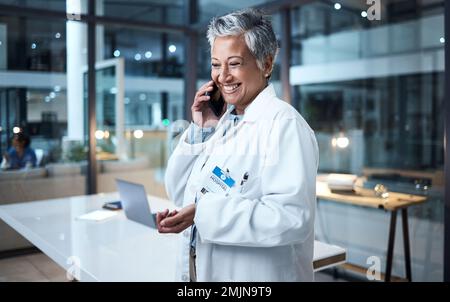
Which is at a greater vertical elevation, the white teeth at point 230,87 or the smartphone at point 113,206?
the white teeth at point 230,87

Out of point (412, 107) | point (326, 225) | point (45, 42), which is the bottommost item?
point (326, 225)

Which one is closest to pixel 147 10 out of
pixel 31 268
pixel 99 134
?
pixel 99 134

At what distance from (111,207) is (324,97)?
218cm

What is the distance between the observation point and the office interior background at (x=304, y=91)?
2.96 meters

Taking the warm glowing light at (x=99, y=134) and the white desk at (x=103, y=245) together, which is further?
the warm glowing light at (x=99, y=134)

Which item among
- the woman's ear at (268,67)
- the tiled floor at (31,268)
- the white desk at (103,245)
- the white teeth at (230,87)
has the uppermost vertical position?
the woman's ear at (268,67)

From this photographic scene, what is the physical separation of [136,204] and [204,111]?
99cm

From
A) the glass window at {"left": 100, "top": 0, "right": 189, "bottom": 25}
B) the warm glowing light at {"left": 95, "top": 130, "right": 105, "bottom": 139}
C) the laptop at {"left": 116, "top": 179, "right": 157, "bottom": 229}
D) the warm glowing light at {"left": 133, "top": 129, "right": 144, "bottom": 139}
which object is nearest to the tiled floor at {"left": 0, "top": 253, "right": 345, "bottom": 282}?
the laptop at {"left": 116, "top": 179, "right": 157, "bottom": 229}

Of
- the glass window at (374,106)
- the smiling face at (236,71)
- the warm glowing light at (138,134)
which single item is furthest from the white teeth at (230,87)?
the warm glowing light at (138,134)

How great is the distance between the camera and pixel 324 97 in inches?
144

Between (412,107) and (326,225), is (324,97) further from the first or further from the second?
(326,225)

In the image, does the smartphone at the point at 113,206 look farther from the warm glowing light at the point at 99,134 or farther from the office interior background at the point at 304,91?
the warm glowing light at the point at 99,134
